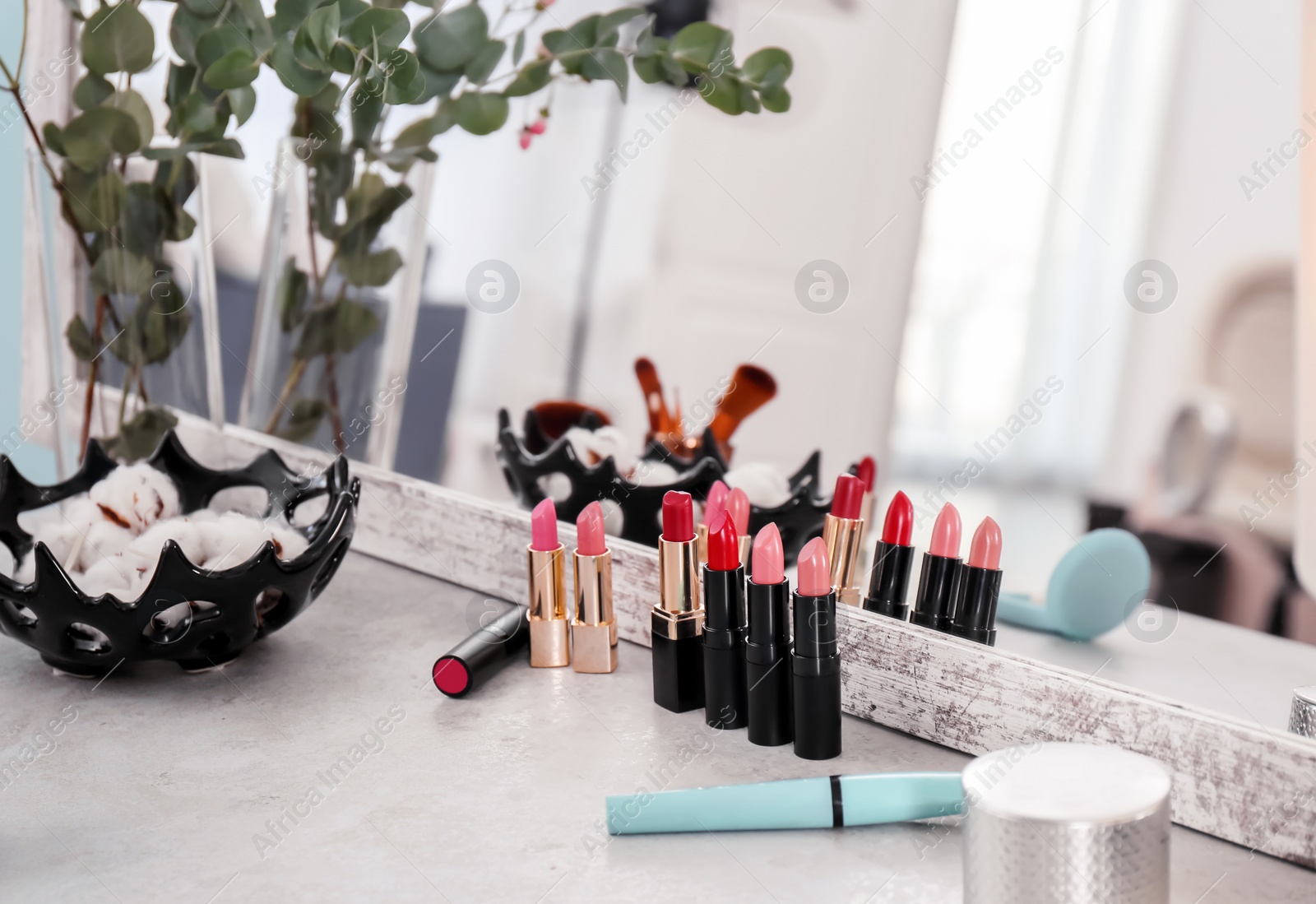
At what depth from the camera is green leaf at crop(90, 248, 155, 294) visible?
106 cm

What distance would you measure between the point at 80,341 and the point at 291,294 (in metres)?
0.28

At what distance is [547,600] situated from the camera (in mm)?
699

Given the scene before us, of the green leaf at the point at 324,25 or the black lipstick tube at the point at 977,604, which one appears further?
the green leaf at the point at 324,25

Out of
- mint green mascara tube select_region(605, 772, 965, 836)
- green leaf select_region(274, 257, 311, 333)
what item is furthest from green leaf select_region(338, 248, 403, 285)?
mint green mascara tube select_region(605, 772, 965, 836)

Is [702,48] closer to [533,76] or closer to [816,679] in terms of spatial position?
[533,76]

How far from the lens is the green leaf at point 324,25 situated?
819 mm

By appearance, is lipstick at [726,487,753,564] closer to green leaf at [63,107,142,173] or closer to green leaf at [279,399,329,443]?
green leaf at [279,399,329,443]

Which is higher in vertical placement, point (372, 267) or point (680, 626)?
point (372, 267)

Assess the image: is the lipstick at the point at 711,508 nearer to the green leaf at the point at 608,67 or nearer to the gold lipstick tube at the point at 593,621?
the gold lipstick tube at the point at 593,621

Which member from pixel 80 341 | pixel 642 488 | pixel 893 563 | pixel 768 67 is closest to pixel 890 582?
pixel 893 563

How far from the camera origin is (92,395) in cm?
111

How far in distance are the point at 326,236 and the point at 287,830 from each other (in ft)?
2.26

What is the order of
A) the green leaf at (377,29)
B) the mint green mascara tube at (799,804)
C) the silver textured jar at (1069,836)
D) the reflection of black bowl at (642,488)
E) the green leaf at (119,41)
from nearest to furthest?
1. the silver textured jar at (1069,836)
2. the mint green mascara tube at (799,804)
3. the reflection of black bowl at (642,488)
4. the green leaf at (377,29)
5. the green leaf at (119,41)

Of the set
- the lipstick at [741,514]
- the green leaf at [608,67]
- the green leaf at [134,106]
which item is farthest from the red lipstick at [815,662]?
the green leaf at [134,106]
